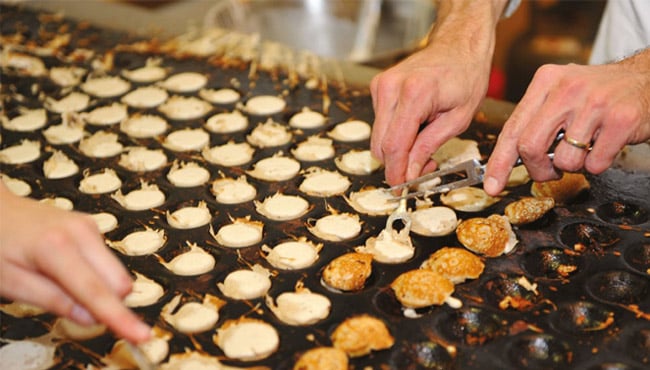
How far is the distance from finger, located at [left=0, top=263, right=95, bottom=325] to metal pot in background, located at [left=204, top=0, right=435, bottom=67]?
2.35 m

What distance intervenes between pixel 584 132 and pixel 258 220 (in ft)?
2.85

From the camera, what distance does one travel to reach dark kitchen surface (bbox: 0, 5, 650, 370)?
153cm

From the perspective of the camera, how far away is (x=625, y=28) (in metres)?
2.42

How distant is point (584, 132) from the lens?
1645 millimetres

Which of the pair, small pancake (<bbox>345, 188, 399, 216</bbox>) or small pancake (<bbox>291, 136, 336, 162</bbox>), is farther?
small pancake (<bbox>291, 136, 336, 162</bbox>)

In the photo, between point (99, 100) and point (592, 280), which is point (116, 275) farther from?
point (99, 100)

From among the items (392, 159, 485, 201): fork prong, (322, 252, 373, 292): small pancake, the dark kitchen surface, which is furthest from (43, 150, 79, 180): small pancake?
(392, 159, 485, 201): fork prong

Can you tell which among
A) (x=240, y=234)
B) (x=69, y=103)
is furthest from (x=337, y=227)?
(x=69, y=103)

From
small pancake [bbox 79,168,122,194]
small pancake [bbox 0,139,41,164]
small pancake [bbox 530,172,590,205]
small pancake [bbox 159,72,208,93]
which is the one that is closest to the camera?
small pancake [bbox 530,172,590,205]

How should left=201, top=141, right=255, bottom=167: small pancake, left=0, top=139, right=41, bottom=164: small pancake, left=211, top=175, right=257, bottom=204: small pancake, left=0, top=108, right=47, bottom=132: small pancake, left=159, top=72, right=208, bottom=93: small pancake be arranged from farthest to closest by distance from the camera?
left=159, top=72, right=208, bottom=93: small pancake
left=0, top=108, right=47, bottom=132: small pancake
left=0, top=139, right=41, bottom=164: small pancake
left=201, top=141, right=255, bottom=167: small pancake
left=211, top=175, right=257, bottom=204: small pancake

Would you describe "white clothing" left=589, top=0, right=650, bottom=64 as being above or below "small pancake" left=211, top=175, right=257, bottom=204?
above

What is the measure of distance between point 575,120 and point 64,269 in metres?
1.12

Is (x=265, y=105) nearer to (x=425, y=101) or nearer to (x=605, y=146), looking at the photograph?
(x=425, y=101)

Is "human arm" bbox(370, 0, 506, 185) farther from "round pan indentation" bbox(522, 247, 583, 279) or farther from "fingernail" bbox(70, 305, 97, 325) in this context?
"fingernail" bbox(70, 305, 97, 325)
